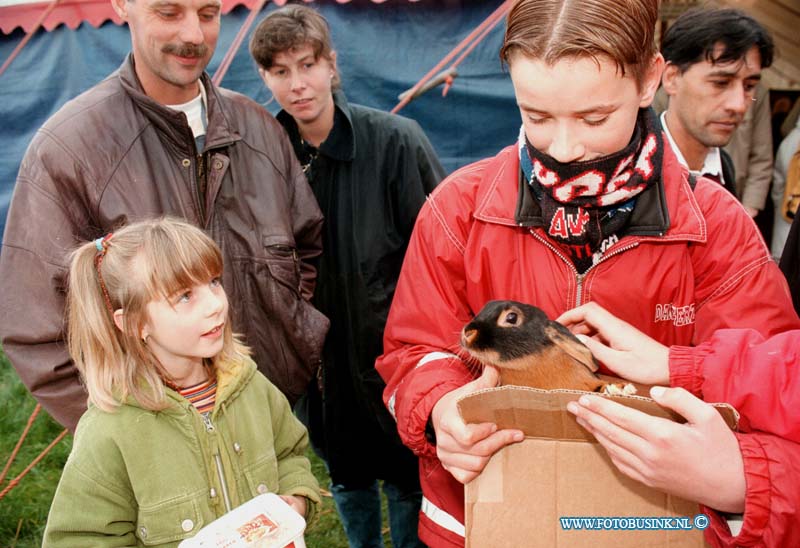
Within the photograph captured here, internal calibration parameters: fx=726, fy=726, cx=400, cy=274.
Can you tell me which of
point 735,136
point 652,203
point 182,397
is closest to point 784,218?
point 735,136

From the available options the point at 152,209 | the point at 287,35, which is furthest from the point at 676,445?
the point at 287,35

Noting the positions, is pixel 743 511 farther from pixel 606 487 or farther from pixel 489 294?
pixel 489 294

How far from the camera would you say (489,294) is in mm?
1842

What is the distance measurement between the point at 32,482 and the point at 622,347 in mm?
3729

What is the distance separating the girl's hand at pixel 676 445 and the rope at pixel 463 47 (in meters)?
3.86

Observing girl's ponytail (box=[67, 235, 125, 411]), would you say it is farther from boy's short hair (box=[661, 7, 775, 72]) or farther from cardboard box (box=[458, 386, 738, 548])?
boy's short hair (box=[661, 7, 775, 72])

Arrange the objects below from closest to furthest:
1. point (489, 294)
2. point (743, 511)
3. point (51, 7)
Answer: point (743, 511)
point (489, 294)
point (51, 7)

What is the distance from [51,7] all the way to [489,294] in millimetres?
4936

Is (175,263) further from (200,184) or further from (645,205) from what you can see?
(645,205)

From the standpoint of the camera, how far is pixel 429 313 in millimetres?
1843

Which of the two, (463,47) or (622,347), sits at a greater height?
(463,47)

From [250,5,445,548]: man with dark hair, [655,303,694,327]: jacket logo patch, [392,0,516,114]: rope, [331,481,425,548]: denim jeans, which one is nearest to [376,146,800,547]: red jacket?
[655,303,694,327]: jacket logo patch

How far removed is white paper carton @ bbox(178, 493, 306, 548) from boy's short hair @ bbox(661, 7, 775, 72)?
275cm

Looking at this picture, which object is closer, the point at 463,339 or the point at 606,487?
the point at 606,487
